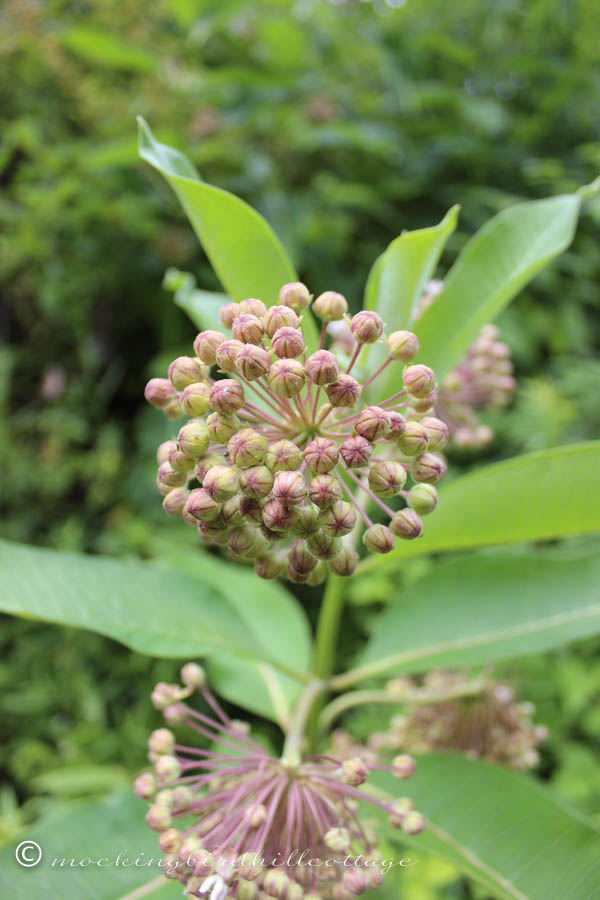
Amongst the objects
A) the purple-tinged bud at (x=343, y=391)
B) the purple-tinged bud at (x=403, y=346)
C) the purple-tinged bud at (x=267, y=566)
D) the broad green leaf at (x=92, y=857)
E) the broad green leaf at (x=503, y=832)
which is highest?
the purple-tinged bud at (x=403, y=346)

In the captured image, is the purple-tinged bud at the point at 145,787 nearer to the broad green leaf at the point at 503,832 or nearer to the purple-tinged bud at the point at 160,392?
the broad green leaf at the point at 503,832

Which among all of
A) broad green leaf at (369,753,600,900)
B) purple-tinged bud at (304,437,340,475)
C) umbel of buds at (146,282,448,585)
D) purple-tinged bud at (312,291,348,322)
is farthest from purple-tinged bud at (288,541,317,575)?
broad green leaf at (369,753,600,900)

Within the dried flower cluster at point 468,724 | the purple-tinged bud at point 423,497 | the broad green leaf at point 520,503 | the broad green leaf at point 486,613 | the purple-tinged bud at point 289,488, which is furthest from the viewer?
the dried flower cluster at point 468,724

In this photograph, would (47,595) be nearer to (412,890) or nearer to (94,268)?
(412,890)

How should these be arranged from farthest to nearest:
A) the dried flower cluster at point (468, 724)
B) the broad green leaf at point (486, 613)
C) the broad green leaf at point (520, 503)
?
the dried flower cluster at point (468, 724) < the broad green leaf at point (486, 613) < the broad green leaf at point (520, 503)

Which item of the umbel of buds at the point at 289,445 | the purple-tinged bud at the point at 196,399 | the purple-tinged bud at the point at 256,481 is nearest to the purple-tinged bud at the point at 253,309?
the umbel of buds at the point at 289,445
